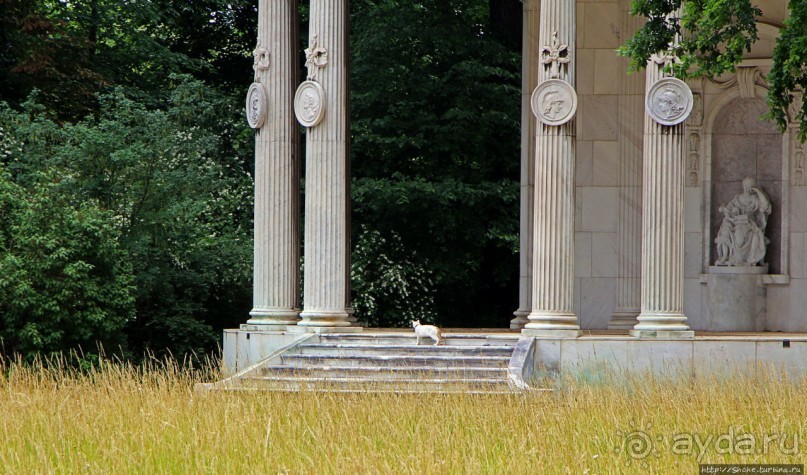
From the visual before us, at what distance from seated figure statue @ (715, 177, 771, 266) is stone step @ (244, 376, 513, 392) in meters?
11.8

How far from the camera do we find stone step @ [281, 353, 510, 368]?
89.2ft

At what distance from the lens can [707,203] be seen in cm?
3434

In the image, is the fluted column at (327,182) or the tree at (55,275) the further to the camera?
the tree at (55,275)

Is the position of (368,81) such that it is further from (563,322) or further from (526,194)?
(563,322)

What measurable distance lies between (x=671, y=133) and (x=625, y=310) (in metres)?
7.19

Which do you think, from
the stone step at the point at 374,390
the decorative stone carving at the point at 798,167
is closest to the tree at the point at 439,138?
the decorative stone carving at the point at 798,167

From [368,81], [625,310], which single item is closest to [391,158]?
[368,81]

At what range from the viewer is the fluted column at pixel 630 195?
33969 mm

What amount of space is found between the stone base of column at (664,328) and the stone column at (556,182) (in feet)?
4.64

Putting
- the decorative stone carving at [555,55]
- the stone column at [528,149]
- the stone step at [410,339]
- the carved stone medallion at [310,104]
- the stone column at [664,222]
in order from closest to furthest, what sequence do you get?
the stone column at [664,222], the decorative stone carving at [555,55], the stone step at [410,339], the carved stone medallion at [310,104], the stone column at [528,149]

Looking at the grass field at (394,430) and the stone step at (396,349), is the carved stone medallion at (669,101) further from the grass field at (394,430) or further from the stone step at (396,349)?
the grass field at (394,430)

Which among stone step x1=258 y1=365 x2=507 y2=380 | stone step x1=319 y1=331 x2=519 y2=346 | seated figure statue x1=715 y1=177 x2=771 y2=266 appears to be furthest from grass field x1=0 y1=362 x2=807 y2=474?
seated figure statue x1=715 y1=177 x2=771 y2=266

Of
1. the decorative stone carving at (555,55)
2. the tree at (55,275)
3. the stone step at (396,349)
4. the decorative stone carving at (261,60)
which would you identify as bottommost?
the stone step at (396,349)

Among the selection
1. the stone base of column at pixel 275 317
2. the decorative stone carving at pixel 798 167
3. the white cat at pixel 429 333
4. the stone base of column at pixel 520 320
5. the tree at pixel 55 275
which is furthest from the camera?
the stone base of column at pixel 520 320
